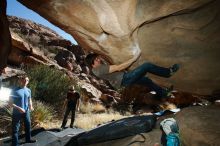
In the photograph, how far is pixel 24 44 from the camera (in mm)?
22281

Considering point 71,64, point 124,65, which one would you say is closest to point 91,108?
point 71,64

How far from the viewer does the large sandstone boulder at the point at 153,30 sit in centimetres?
595

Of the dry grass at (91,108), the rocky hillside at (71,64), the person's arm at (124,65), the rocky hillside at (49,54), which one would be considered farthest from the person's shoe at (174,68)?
the rocky hillside at (49,54)

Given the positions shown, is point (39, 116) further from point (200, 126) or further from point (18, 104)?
point (200, 126)

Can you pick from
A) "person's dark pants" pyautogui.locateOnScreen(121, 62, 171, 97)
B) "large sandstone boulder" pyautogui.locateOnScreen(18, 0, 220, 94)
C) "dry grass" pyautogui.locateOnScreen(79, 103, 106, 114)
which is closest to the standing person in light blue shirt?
"large sandstone boulder" pyautogui.locateOnScreen(18, 0, 220, 94)

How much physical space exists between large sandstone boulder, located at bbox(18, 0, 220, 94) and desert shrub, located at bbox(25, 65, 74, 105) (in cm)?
913

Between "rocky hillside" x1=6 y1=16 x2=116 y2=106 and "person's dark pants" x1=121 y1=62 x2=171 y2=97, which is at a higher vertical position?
"rocky hillside" x1=6 y1=16 x2=116 y2=106

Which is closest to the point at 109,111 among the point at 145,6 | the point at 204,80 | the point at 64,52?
the point at 64,52

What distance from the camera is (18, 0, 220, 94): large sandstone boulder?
5.95 metres

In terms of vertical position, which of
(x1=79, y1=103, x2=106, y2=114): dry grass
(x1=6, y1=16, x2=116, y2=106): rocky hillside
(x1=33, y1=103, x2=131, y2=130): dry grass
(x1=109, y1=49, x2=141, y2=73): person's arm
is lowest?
(x1=33, y1=103, x2=131, y2=130): dry grass

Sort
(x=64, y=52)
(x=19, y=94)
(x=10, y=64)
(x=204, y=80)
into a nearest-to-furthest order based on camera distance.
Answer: (x=19, y=94)
(x=204, y=80)
(x=10, y=64)
(x=64, y=52)

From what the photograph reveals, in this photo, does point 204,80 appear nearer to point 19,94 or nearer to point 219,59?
point 219,59

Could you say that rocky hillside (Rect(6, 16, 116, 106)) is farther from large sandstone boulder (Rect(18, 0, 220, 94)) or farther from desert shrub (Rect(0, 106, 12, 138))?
large sandstone boulder (Rect(18, 0, 220, 94))

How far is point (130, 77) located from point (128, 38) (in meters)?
0.94
